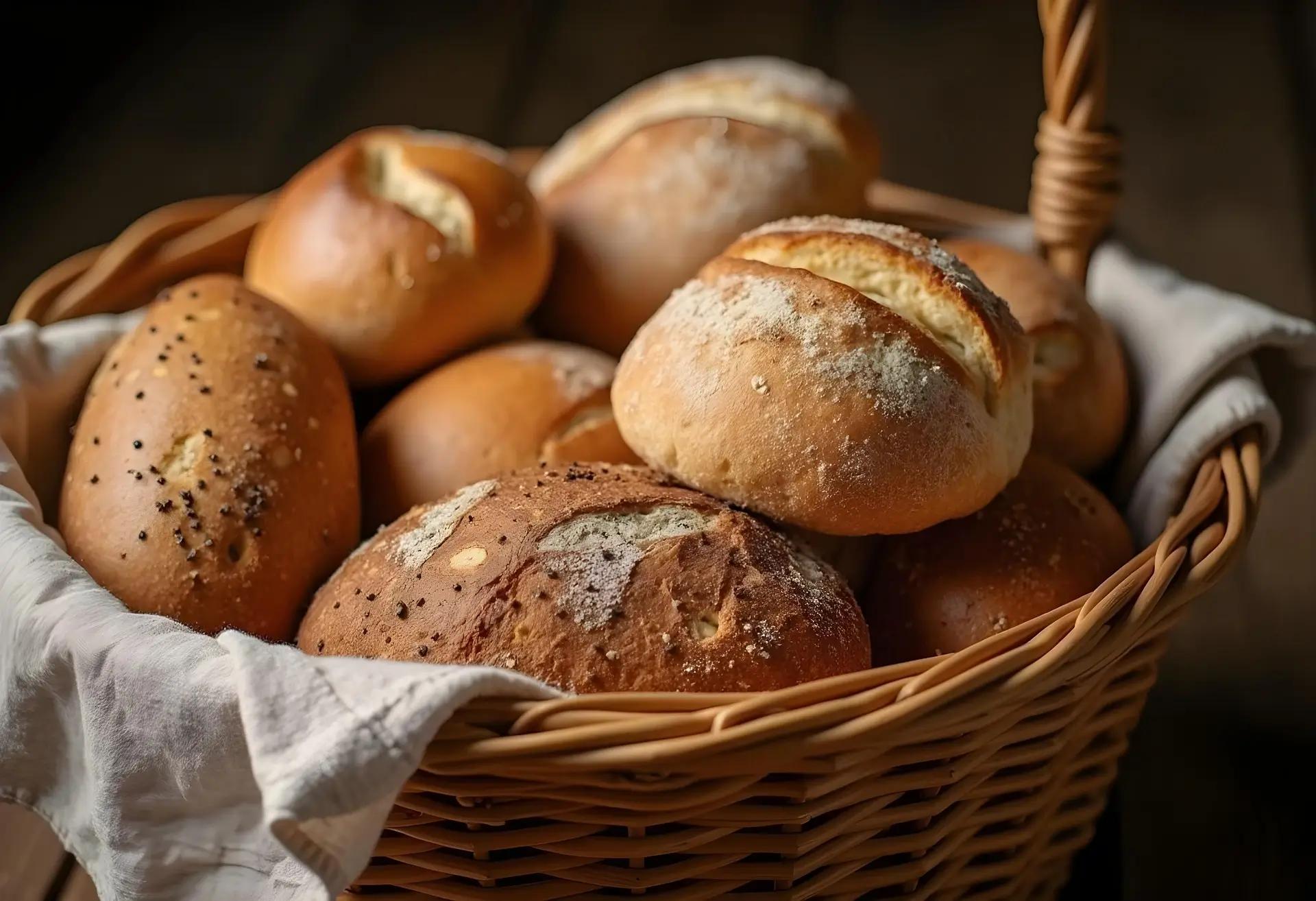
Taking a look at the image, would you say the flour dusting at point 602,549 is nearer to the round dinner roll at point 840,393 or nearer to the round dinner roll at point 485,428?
the round dinner roll at point 840,393

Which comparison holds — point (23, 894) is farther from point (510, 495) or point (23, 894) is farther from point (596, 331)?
point (596, 331)

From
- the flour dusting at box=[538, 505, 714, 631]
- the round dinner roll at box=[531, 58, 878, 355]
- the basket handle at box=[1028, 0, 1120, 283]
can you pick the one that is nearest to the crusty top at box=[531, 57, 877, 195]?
the round dinner roll at box=[531, 58, 878, 355]

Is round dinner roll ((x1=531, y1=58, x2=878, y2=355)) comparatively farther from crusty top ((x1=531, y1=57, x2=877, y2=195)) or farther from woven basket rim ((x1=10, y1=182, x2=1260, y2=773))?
woven basket rim ((x1=10, y1=182, x2=1260, y2=773))

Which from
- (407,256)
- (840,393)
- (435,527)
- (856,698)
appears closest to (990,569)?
(840,393)

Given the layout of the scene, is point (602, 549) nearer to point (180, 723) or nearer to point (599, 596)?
point (599, 596)

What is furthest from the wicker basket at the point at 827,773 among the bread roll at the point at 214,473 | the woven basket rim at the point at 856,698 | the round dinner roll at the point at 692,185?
Result: the round dinner roll at the point at 692,185
